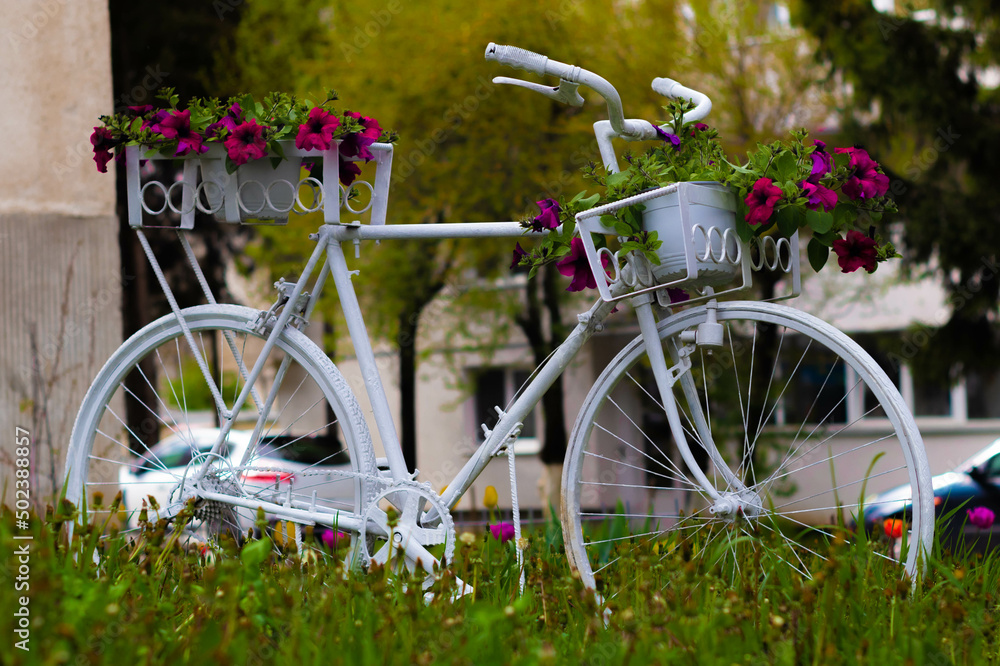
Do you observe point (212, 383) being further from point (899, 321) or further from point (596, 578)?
point (899, 321)

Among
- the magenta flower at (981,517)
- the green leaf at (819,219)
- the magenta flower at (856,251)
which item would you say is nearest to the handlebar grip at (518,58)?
the green leaf at (819,219)

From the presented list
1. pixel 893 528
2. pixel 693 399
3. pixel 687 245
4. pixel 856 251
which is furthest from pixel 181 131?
pixel 893 528

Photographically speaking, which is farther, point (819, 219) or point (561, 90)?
point (561, 90)

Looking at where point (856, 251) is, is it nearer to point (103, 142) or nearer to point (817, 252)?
point (817, 252)

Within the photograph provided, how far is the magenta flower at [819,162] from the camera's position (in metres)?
2.17

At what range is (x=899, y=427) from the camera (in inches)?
79.1

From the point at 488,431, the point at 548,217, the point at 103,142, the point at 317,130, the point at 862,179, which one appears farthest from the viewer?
the point at 103,142

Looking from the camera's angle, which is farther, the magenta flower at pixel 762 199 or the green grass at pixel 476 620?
the magenta flower at pixel 762 199

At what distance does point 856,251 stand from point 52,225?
385cm

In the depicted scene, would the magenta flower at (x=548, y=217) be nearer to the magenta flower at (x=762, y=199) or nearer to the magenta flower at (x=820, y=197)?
the magenta flower at (x=762, y=199)

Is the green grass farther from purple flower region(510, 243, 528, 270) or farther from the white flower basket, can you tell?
purple flower region(510, 243, 528, 270)

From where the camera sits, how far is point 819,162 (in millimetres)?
2174

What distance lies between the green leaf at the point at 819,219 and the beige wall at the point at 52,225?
3577 millimetres

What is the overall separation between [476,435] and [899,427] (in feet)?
53.4
